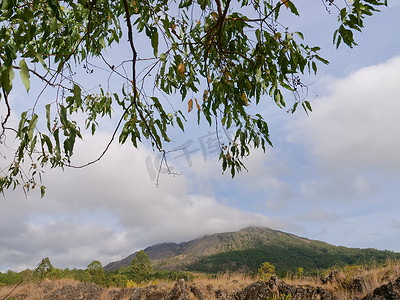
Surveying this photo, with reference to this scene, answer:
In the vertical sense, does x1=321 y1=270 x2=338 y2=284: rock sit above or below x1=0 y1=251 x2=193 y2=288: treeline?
below

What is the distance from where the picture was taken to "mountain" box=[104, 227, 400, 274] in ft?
224

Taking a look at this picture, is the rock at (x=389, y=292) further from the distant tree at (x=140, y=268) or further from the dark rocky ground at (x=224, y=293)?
the distant tree at (x=140, y=268)

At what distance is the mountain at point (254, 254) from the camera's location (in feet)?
224

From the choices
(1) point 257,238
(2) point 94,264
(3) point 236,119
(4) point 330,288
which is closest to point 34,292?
(2) point 94,264

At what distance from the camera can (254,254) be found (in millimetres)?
87500

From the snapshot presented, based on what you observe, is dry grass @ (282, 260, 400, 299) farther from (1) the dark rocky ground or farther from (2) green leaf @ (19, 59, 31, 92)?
(2) green leaf @ (19, 59, 31, 92)

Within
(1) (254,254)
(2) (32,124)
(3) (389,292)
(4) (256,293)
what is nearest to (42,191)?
(2) (32,124)

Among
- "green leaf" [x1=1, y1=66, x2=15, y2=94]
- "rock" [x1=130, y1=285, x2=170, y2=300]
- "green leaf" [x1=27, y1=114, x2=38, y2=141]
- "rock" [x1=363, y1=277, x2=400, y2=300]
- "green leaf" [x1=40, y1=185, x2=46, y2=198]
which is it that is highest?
"green leaf" [x1=40, y1=185, x2=46, y2=198]

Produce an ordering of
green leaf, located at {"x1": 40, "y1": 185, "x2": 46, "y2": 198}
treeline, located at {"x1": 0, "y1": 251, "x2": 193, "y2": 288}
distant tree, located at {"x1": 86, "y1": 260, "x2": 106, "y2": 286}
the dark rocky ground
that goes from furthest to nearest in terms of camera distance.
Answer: distant tree, located at {"x1": 86, "y1": 260, "x2": 106, "y2": 286} < treeline, located at {"x1": 0, "y1": 251, "x2": 193, "y2": 288} < the dark rocky ground < green leaf, located at {"x1": 40, "y1": 185, "x2": 46, "y2": 198}

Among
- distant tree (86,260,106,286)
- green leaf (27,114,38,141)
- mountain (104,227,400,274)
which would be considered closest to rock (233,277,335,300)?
green leaf (27,114,38,141)

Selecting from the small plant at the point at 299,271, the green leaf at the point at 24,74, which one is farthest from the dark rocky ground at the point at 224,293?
the green leaf at the point at 24,74

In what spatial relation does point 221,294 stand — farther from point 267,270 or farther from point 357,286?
point 357,286

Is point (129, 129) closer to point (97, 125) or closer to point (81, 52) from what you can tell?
point (97, 125)

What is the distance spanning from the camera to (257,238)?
14788cm
